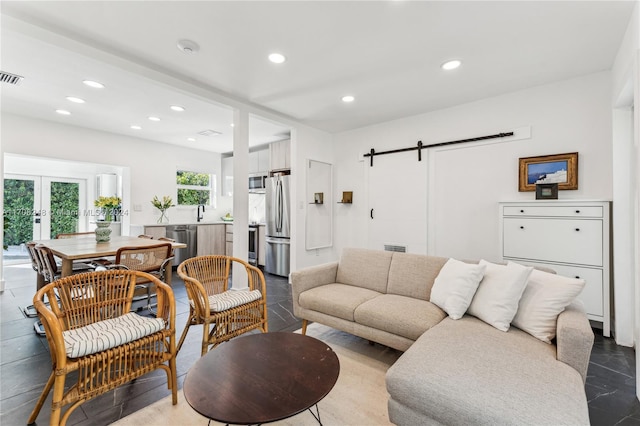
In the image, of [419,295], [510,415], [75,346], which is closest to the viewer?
[510,415]

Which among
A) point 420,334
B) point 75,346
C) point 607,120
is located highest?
point 607,120

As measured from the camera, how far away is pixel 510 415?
1138 mm

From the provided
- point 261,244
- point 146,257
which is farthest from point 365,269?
point 261,244

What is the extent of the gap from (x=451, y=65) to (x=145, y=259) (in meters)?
3.63

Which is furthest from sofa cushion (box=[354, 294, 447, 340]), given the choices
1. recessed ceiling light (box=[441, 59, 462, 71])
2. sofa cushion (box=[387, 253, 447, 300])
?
recessed ceiling light (box=[441, 59, 462, 71])

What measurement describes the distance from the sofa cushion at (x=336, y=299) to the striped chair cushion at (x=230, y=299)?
1.51 ft

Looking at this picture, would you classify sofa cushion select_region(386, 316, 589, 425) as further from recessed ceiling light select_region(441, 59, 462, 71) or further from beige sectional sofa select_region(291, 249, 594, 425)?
recessed ceiling light select_region(441, 59, 462, 71)

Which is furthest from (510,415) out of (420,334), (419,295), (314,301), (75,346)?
(75,346)

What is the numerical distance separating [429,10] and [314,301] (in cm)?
241

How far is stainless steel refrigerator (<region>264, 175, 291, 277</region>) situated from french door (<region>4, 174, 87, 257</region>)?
4714 mm

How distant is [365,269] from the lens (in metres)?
2.90

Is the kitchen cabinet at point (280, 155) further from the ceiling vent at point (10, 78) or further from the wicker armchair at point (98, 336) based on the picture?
the wicker armchair at point (98, 336)

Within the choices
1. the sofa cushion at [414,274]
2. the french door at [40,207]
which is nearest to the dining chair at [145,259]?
the sofa cushion at [414,274]

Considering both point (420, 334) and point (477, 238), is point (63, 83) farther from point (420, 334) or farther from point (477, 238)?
point (477, 238)
